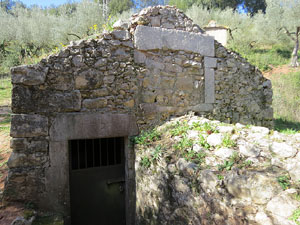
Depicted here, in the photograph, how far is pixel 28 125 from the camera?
3.07m

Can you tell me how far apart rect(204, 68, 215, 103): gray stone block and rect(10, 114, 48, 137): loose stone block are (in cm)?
293

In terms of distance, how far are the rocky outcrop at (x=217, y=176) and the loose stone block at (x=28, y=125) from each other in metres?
1.50

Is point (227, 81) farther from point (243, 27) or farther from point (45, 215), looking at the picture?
point (243, 27)

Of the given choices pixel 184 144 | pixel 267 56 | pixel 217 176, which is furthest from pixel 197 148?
pixel 267 56

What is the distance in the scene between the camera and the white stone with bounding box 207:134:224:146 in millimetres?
2656

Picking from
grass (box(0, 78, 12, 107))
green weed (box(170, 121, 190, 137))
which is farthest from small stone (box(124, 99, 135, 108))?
grass (box(0, 78, 12, 107))

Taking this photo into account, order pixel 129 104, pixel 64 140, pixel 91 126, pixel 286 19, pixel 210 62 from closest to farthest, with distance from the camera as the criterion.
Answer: pixel 64 140, pixel 91 126, pixel 129 104, pixel 210 62, pixel 286 19

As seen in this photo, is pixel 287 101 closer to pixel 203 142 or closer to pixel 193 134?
pixel 193 134

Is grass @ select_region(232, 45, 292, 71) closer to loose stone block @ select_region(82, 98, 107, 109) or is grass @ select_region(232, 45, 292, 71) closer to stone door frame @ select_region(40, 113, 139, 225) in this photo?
loose stone block @ select_region(82, 98, 107, 109)

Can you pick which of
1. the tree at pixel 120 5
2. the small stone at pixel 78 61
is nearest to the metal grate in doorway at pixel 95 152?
the small stone at pixel 78 61

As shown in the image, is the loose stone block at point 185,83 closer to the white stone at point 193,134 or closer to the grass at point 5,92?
the white stone at point 193,134

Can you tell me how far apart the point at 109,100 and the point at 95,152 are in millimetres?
1090

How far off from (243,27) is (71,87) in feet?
61.0

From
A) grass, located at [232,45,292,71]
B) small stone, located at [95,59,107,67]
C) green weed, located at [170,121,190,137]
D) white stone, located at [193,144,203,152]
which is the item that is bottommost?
white stone, located at [193,144,203,152]
